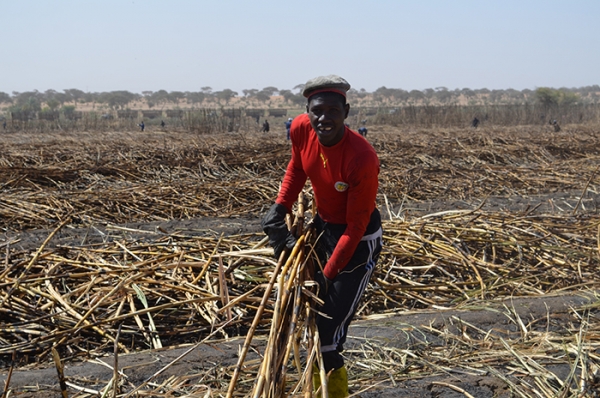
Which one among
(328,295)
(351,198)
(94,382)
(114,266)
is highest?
(351,198)

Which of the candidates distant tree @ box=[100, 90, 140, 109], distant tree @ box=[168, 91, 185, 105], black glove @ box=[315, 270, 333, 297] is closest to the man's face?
black glove @ box=[315, 270, 333, 297]

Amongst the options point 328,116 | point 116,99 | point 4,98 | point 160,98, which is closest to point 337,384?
point 328,116

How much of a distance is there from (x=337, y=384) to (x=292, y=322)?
56 centimetres

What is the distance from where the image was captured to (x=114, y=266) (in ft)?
14.3

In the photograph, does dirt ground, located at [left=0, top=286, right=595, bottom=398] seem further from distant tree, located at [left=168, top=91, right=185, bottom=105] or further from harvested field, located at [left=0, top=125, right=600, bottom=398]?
distant tree, located at [left=168, top=91, right=185, bottom=105]

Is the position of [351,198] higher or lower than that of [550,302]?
higher

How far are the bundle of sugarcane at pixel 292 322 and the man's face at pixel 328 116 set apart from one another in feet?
1.65

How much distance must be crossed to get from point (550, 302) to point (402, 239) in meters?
1.48

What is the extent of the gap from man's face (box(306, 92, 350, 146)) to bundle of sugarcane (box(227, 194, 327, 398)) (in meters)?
0.50

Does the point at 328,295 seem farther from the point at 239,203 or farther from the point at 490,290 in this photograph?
the point at 239,203

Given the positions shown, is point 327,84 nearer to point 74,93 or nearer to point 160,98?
point 160,98

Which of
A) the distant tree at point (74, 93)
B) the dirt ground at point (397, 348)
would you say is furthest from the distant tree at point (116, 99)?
the dirt ground at point (397, 348)

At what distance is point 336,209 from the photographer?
2777 mm

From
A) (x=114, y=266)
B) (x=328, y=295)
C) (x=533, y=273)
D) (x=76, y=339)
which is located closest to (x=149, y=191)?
(x=114, y=266)
